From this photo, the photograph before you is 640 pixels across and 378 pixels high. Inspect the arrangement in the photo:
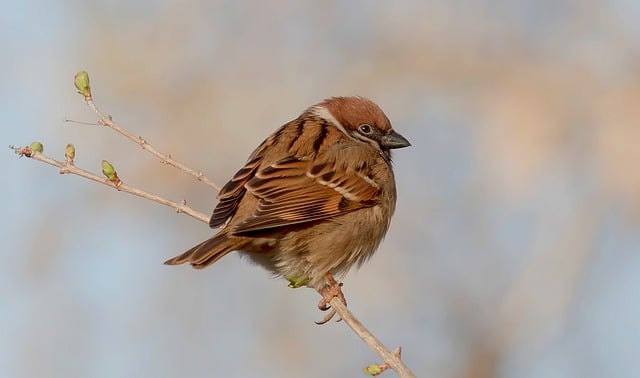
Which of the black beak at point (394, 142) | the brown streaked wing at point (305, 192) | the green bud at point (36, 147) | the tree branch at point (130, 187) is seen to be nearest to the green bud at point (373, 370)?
the tree branch at point (130, 187)

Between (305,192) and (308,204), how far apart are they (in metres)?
0.07

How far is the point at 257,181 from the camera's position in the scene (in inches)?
217

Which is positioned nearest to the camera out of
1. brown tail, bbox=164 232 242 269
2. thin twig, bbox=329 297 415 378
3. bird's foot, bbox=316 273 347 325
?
thin twig, bbox=329 297 415 378

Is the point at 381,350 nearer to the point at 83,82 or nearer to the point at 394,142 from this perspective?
the point at 83,82

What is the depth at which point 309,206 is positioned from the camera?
17.9 feet

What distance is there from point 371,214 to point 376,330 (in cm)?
150

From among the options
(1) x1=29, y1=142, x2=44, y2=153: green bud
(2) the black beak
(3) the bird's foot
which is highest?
(2) the black beak

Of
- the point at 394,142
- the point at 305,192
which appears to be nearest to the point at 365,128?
the point at 394,142

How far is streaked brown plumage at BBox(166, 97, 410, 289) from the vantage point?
5.21 meters

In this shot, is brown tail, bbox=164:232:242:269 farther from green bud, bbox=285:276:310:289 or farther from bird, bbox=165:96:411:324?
green bud, bbox=285:276:310:289

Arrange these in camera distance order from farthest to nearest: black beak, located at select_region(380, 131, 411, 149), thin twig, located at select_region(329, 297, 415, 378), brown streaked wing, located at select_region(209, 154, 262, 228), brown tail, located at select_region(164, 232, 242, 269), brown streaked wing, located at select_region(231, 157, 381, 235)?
black beak, located at select_region(380, 131, 411, 149), brown streaked wing, located at select_region(231, 157, 381, 235), brown streaked wing, located at select_region(209, 154, 262, 228), brown tail, located at select_region(164, 232, 242, 269), thin twig, located at select_region(329, 297, 415, 378)

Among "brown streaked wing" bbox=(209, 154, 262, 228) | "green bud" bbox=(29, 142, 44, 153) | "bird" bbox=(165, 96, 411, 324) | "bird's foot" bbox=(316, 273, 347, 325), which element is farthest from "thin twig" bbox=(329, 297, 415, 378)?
"green bud" bbox=(29, 142, 44, 153)

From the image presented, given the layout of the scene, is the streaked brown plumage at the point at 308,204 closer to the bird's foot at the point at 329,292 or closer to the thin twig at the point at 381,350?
the bird's foot at the point at 329,292

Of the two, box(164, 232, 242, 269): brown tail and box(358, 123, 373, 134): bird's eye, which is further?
box(358, 123, 373, 134): bird's eye
